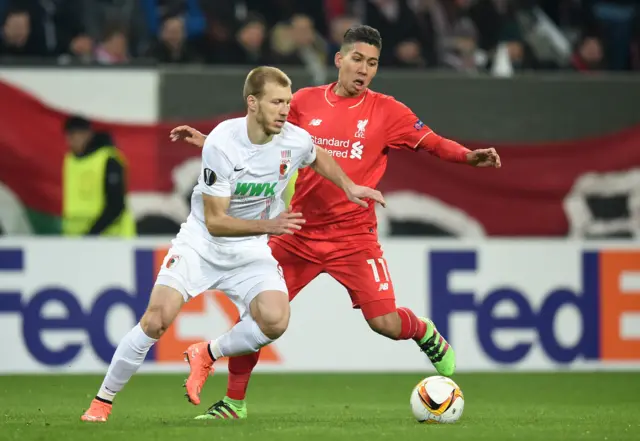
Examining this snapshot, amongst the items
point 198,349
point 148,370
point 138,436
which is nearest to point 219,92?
point 148,370

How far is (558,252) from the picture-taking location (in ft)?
38.1

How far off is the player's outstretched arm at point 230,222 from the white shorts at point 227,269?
0.94 ft

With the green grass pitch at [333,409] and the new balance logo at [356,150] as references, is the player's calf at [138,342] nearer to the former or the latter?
the green grass pitch at [333,409]

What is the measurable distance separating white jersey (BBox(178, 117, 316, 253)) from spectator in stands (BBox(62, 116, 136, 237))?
172 inches

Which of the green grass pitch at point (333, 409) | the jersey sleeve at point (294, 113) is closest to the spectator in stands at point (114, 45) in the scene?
the green grass pitch at point (333, 409)

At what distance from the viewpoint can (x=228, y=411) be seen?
7.56m

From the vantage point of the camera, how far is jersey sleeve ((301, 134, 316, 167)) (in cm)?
738

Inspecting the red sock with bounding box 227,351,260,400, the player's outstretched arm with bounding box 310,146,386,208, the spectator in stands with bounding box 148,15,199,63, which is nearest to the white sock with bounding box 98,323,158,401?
the red sock with bounding box 227,351,260,400

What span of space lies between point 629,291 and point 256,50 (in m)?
4.43

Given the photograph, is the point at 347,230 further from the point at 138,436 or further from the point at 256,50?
the point at 256,50

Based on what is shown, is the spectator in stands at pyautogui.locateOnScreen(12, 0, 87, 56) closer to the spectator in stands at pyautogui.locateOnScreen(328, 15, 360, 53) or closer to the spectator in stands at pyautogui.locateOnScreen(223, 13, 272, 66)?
the spectator in stands at pyautogui.locateOnScreen(223, 13, 272, 66)

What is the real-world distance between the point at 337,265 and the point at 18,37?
580 cm

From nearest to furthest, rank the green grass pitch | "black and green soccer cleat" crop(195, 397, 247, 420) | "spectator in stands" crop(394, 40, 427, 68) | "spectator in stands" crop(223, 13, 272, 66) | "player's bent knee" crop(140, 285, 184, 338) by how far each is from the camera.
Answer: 1. the green grass pitch
2. "player's bent knee" crop(140, 285, 184, 338)
3. "black and green soccer cleat" crop(195, 397, 247, 420)
4. "spectator in stands" crop(223, 13, 272, 66)
5. "spectator in stands" crop(394, 40, 427, 68)

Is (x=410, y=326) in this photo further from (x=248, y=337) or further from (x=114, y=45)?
(x=114, y=45)
